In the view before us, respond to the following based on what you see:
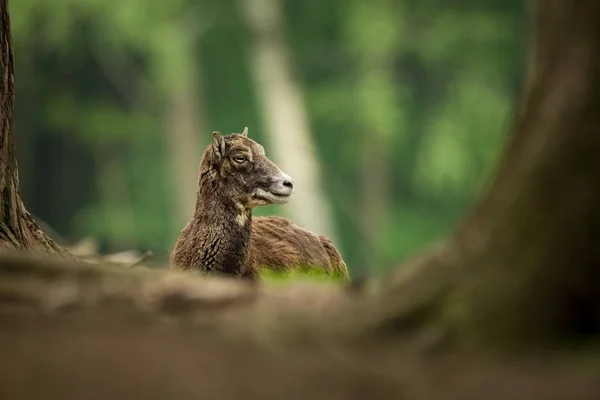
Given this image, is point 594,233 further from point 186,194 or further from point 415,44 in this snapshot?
point 415,44

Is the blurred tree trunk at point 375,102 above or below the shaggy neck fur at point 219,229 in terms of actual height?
above

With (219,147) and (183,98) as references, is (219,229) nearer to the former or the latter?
(219,147)

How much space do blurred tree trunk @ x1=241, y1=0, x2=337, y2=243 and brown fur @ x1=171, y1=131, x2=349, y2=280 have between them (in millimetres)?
17516

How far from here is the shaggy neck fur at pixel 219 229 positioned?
8812mm

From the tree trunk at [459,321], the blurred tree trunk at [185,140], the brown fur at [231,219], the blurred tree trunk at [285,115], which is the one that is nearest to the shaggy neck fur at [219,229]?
the brown fur at [231,219]

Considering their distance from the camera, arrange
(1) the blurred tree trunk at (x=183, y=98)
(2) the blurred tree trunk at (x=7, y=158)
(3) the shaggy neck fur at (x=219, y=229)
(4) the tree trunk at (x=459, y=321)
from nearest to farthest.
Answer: (4) the tree trunk at (x=459, y=321)
(2) the blurred tree trunk at (x=7, y=158)
(3) the shaggy neck fur at (x=219, y=229)
(1) the blurred tree trunk at (x=183, y=98)

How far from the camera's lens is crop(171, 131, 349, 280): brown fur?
29.0 feet

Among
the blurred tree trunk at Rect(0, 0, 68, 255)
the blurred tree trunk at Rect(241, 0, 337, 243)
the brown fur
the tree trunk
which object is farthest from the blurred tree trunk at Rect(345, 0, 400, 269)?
the tree trunk

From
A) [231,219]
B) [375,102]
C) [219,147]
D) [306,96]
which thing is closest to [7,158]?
[219,147]

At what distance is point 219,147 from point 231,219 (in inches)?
20.3

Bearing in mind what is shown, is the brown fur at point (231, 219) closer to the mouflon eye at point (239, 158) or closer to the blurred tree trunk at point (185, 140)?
the mouflon eye at point (239, 158)

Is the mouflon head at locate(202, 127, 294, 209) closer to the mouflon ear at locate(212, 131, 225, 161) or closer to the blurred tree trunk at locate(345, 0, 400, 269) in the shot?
the mouflon ear at locate(212, 131, 225, 161)

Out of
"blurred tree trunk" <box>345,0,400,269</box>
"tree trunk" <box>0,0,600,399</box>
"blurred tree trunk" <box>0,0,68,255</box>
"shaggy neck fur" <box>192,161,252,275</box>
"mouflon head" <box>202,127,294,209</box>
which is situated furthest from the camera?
"blurred tree trunk" <box>345,0,400,269</box>

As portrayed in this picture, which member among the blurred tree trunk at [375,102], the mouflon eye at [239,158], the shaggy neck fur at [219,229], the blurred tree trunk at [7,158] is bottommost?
the blurred tree trunk at [7,158]
